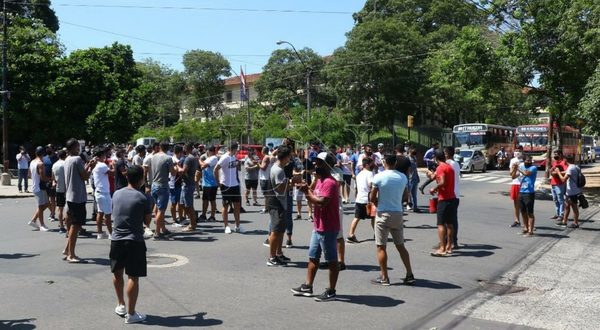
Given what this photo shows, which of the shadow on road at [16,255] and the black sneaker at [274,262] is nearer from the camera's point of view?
the black sneaker at [274,262]

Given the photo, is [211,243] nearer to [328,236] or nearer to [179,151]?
[179,151]

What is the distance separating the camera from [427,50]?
44.7 meters

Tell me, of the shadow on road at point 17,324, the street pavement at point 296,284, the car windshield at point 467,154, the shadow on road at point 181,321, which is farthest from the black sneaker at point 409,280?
the car windshield at point 467,154

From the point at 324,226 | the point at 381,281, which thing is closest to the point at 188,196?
the point at 381,281

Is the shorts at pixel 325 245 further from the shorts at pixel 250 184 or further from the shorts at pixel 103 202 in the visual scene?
the shorts at pixel 250 184

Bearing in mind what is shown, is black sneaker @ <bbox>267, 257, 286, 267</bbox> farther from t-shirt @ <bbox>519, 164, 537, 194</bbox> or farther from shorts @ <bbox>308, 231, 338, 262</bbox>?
t-shirt @ <bbox>519, 164, 537, 194</bbox>

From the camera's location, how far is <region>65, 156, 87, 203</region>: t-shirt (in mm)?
9227

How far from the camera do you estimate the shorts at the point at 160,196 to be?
35.4ft

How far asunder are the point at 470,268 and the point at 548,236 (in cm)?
408

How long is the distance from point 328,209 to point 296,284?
1.27m

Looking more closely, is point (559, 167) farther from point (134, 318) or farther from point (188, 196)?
point (134, 318)

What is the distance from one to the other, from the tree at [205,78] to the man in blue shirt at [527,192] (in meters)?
53.5

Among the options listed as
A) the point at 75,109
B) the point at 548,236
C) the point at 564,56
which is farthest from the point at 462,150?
the point at 548,236

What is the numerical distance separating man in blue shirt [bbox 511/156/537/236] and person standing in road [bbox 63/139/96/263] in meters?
8.34
